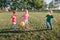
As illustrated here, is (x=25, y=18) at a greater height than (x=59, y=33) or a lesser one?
greater

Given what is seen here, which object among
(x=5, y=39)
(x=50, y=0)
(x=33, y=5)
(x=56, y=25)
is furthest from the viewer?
(x=50, y=0)

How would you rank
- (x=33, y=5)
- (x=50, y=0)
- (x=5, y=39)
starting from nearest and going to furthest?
(x=5, y=39), (x=33, y=5), (x=50, y=0)

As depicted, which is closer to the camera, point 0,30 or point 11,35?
point 11,35

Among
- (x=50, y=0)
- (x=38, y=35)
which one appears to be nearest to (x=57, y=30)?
(x=38, y=35)

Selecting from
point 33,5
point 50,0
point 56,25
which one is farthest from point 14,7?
point 50,0

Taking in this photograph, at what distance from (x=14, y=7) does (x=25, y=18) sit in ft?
125

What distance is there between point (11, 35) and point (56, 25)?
4.36m

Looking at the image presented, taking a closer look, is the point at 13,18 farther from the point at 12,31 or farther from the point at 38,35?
the point at 38,35

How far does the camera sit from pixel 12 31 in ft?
55.0

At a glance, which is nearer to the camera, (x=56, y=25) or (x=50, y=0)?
(x=56, y=25)

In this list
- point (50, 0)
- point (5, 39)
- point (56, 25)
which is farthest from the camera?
point (50, 0)

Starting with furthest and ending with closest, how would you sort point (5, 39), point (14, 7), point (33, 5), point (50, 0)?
1. point (50, 0)
2. point (33, 5)
3. point (14, 7)
4. point (5, 39)

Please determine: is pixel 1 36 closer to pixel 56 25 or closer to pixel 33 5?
pixel 56 25

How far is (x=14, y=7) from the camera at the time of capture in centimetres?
5500
